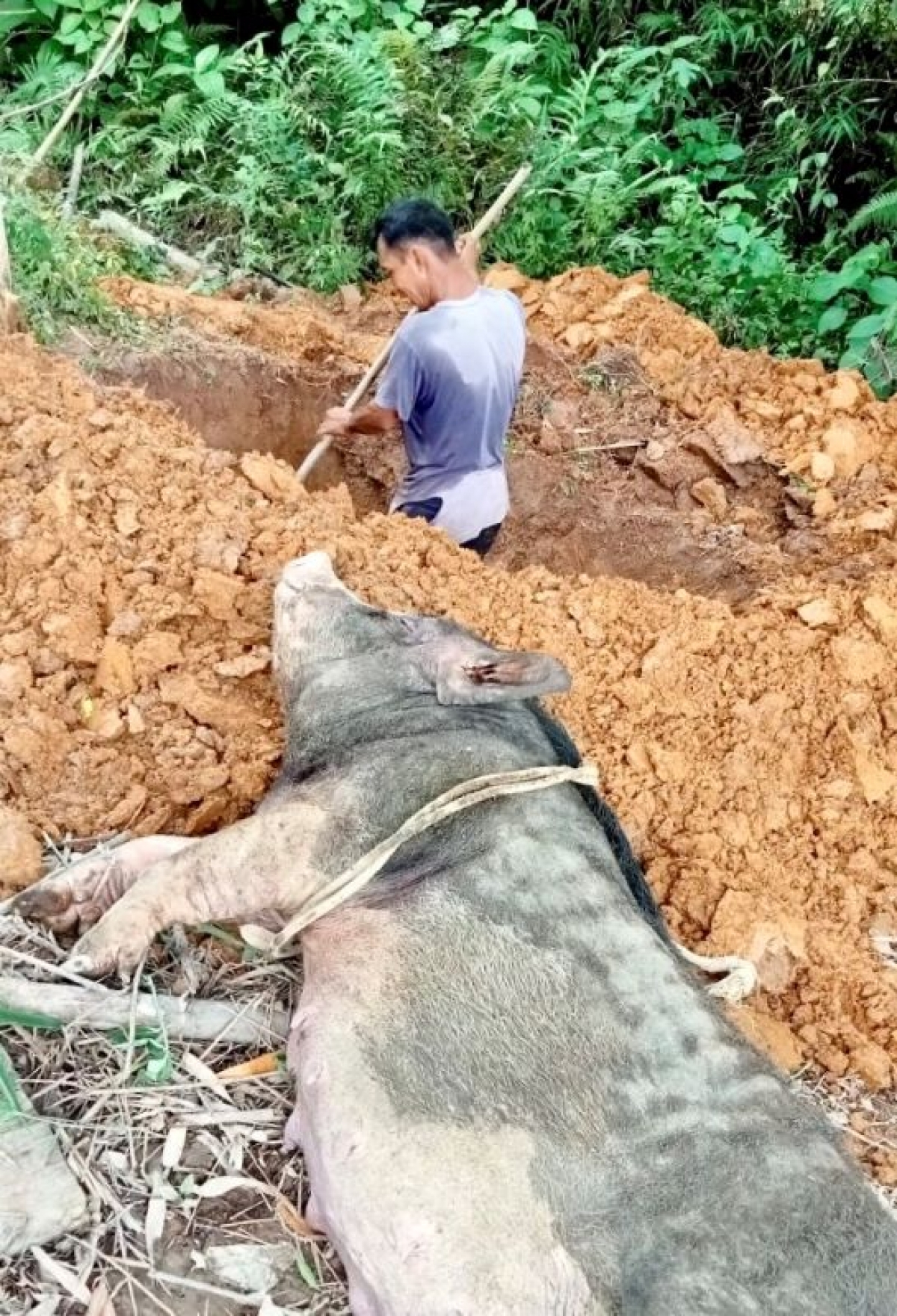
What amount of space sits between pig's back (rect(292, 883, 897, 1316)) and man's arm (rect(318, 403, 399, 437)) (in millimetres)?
2783

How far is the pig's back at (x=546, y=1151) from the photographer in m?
2.75

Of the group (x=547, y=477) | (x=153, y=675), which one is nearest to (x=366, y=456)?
(x=547, y=477)

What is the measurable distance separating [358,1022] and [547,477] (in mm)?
4587

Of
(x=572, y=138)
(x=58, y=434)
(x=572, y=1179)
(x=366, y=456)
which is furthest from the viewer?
(x=572, y=138)

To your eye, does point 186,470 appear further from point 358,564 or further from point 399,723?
point 399,723

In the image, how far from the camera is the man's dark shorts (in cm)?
585

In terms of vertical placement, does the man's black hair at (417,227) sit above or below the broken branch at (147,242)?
above

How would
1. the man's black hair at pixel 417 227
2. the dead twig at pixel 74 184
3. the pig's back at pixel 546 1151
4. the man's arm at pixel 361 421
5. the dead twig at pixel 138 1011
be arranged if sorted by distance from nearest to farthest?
the pig's back at pixel 546 1151
the dead twig at pixel 138 1011
the man's black hair at pixel 417 227
the man's arm at pixel 361 421
the dead twig at pixel 74 184

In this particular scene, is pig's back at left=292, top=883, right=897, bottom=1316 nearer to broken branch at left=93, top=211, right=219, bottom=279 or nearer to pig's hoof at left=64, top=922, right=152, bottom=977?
pig's hoof at left=64, top=922, right=152, bottom=977

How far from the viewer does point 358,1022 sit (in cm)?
314

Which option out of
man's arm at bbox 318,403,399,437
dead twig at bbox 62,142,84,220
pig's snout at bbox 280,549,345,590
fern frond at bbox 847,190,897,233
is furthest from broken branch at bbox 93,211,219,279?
pig's snout at bbox 280,549,345,590

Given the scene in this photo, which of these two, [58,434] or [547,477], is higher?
[58,434]

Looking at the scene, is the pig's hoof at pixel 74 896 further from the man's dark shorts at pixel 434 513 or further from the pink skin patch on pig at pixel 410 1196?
the man's dark shorts at pixel 434 513

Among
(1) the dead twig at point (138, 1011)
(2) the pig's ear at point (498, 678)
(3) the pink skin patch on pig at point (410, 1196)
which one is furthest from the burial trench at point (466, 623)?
(3) the pink skin patch on pig at point (410, 1196)
